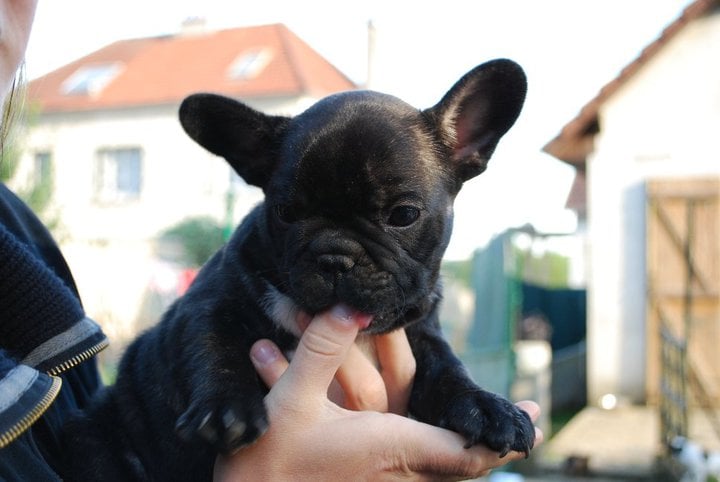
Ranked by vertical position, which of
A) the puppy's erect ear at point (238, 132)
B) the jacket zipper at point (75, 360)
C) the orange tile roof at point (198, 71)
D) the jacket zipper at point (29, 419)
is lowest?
the jacket zipper at point (29, 419)

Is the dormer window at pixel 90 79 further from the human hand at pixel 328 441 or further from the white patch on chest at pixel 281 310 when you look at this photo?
the human hand at pixel 328 441

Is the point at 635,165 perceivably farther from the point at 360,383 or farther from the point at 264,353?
the point at 264,353

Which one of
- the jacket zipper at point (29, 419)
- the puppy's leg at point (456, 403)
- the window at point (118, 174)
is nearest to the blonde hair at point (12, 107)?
the jacket zipper at point (29, 419)

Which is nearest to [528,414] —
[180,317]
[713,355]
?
[180,317]

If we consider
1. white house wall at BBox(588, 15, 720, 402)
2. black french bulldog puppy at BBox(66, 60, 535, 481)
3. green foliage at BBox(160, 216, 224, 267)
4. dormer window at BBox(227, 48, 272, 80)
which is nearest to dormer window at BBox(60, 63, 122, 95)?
dormer window at BBox(227, 48, 272, 80)

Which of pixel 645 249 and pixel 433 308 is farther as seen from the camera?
pixel 645 249

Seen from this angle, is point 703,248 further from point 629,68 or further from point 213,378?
point 213,378
